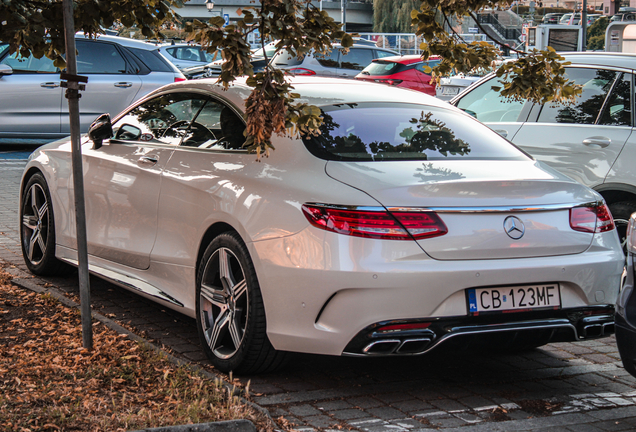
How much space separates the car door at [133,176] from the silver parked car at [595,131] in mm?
2923

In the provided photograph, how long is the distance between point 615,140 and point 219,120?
3.18 meters

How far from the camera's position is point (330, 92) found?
4.74 m

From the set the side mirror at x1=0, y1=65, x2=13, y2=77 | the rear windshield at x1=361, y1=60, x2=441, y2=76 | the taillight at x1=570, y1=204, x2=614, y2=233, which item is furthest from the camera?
the rear windshield at x1=361, y1=60, x2=441, y2=76

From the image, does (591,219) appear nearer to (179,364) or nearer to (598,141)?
(179,364)

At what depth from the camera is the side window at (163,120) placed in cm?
504

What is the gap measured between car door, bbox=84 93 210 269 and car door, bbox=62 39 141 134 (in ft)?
25.1

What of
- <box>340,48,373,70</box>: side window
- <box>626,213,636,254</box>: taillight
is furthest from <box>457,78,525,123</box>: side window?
<box>340,48,373,70</box>: side window

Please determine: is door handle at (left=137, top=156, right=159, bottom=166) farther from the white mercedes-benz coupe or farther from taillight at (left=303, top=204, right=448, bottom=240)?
taillight at (left=303, top=204, right=448, bottom=240)

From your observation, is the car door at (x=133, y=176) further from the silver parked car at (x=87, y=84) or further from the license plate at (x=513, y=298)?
the silver parked car at (x=87, y=84)

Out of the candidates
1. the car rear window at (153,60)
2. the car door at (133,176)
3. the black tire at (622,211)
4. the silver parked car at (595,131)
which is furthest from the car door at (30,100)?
the black tire at (622,211)

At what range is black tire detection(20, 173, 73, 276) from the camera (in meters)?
6.12

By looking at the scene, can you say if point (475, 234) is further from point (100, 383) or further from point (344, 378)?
point (100, 383)

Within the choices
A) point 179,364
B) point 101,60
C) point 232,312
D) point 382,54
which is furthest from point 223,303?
point 382,54

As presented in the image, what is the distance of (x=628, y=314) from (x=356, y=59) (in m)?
21.7
